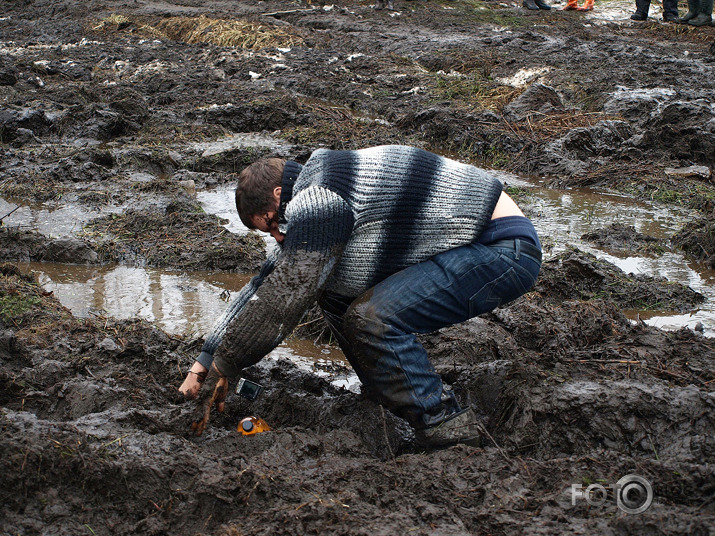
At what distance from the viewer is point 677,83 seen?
11531mm

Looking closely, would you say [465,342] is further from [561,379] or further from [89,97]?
[89,97]

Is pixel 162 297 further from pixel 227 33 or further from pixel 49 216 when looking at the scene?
pixel 227 33

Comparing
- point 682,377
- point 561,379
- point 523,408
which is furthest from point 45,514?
point 682,377

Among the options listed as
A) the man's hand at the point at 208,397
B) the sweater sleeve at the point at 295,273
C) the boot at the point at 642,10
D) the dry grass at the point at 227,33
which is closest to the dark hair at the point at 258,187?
the sweater sleeve at the point at 295,273

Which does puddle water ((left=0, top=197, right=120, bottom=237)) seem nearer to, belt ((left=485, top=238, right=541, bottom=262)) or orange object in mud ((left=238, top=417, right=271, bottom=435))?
orange object in mud ((left=238, top=417, right=271, bottom=435))

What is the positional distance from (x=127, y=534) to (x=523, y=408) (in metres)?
1.81

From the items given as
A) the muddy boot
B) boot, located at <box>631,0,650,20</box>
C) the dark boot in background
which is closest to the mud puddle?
the muddy boot

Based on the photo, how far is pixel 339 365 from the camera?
451 centimetres

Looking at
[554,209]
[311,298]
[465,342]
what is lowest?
[554,209]

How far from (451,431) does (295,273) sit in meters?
1.00

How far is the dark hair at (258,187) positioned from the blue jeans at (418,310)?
0.61 meters

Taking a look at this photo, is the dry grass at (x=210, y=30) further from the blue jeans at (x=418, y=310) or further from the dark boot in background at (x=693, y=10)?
the blue jeans at (x=418, y=310)

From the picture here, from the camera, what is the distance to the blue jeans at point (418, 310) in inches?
123

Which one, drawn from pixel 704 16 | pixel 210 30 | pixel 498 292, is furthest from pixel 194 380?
pixel 704 16
